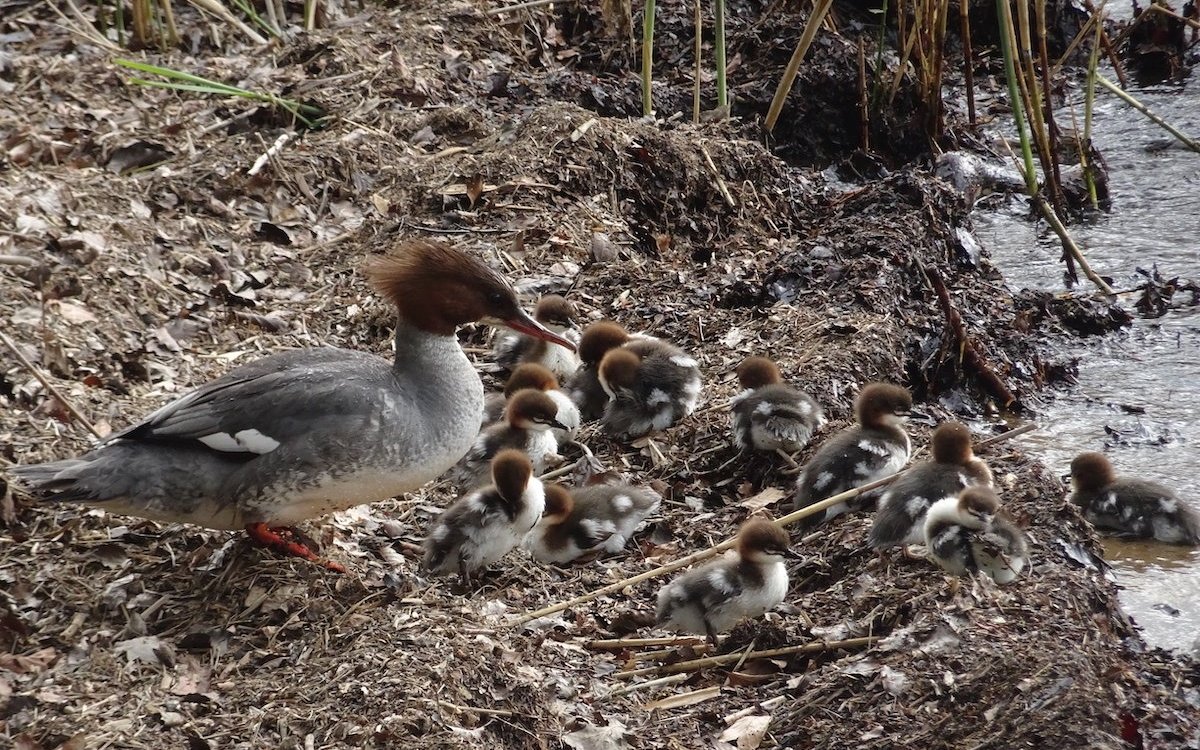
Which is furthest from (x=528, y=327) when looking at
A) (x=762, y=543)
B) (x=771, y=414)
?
(x=762, y=543)

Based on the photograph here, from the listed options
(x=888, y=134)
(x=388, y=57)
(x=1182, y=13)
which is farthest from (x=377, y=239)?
(x=1182, y=13)

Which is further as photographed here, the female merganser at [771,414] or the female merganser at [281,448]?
the female merganser at [771,414]

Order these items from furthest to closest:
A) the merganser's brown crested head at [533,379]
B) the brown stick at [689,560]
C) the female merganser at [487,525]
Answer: the merganser's brown crested head at [533,379] → the female merganser at [487,525] → the brown stick at [689,560]

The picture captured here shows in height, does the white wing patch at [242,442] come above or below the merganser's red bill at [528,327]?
below

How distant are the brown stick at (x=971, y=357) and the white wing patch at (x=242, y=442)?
3201 mm

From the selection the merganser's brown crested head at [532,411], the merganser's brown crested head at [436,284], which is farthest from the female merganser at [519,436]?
the merganser's brown crested head at [436,284]

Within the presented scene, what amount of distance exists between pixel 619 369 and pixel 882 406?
3.64 ft

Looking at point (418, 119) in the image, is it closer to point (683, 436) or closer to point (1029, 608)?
point (683, 436)

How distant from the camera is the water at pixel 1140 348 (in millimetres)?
4930

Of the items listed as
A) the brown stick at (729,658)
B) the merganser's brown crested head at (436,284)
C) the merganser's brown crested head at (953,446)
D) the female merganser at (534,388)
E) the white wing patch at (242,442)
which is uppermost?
the merganser's brown crested head at (436,284)

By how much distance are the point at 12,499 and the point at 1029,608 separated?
3306mm

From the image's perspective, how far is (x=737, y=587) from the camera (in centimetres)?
421

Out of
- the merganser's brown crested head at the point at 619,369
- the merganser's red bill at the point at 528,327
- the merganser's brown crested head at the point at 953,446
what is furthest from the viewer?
the merganser's brown crested head at the point at 619,369

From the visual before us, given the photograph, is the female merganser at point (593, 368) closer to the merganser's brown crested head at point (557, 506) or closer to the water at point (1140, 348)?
the merganser's brown crested head at point (557, 506)
